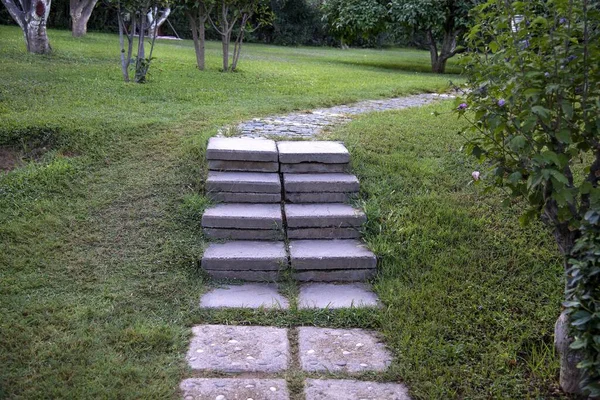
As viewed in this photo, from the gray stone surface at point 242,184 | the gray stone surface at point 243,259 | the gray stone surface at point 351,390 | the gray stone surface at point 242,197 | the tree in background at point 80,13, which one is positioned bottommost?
the gray stone surface at point 351,390

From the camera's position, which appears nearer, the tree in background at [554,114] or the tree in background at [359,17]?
the tree in background at [554,114]

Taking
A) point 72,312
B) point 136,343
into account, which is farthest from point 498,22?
point 72,312

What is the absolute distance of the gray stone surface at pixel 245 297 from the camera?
381cm

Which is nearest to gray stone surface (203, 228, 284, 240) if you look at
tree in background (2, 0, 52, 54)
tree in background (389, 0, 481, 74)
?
tree in background (2, 0, 52, 54)

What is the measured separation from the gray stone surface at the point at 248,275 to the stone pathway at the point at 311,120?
6.35 ft

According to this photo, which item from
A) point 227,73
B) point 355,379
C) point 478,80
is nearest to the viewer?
point 355,379

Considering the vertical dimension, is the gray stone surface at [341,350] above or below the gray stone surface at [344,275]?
below

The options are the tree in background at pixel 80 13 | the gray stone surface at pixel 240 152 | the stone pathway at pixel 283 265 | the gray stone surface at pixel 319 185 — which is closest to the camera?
the stone pathway at pixel 283 265

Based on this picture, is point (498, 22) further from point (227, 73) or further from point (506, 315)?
point (227, 73)

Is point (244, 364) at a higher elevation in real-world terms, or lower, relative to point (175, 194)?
lower

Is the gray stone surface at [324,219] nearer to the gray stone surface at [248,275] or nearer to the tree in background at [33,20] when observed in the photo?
the gray stone surface at [248,275]

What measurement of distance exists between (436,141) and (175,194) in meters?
2.56

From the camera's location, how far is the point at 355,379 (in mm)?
3131

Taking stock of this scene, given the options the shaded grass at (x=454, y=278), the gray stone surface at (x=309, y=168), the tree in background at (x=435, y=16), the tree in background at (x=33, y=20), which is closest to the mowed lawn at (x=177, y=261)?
the shaded grass at (x=454, y=278)
